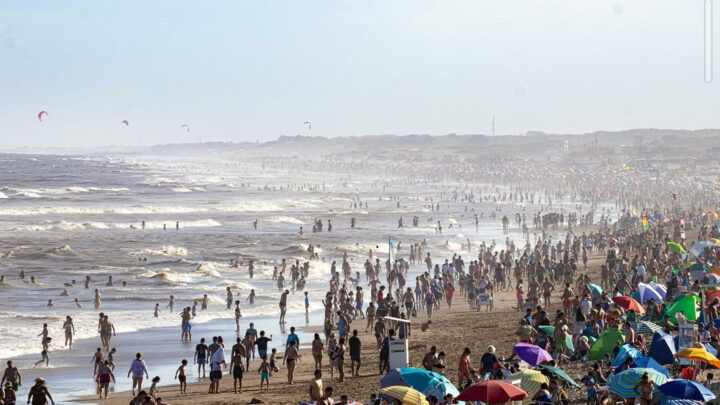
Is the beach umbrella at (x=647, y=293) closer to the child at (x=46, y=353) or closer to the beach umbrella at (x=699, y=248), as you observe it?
the beach umbrella at (x=699, y=248)

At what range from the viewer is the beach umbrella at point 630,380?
1141 cm

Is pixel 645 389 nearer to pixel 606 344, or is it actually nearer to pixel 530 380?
pixel 530 380

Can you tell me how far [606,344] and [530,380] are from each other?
4001 mm

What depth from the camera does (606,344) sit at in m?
15.2

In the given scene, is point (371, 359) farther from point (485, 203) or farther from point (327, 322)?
point (485, 203)

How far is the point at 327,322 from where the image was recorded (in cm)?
2128

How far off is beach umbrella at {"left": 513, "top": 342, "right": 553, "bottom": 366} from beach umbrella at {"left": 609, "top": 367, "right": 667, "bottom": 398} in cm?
193

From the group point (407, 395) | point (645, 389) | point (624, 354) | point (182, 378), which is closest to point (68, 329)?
point (182, 378)

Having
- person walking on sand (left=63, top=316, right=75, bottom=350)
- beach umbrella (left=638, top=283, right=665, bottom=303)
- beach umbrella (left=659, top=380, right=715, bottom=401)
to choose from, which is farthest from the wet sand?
person walking on sand (left=63, top=316, right=75, bottom=350)

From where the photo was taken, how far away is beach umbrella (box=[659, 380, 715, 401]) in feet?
34.0

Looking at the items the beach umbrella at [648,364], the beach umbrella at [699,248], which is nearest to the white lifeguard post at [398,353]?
the beach umbrella at [648,364]

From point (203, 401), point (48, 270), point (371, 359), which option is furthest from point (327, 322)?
point (48, 270)

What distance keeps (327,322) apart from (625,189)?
254 feet

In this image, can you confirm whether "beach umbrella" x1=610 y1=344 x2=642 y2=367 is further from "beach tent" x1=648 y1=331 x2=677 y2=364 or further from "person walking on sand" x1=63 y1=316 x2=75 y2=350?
"person walking on sand" x1=63 y1=316 x2=75 y2=350
